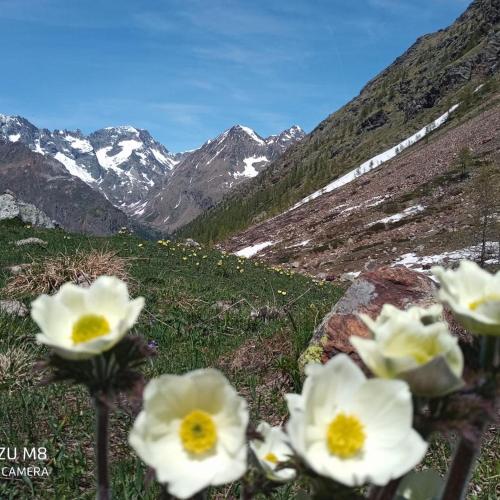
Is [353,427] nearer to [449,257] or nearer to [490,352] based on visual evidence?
[490,352]

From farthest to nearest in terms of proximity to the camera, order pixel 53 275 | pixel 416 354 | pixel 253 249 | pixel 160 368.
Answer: pixel 253 249 < pixel 53 275 < pixel 160 368 < pixel 416 354

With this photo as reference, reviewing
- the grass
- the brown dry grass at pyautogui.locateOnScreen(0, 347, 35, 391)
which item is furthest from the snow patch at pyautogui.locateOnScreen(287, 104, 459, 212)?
the brown dry grass at pyautogui.locateOnScreen(0, 347, 35, 391)

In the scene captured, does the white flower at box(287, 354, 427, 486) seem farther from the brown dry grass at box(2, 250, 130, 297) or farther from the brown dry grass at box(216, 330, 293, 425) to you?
the brown dry grass at box(2, 250, 130, 297)

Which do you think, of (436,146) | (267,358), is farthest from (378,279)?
(436,146)

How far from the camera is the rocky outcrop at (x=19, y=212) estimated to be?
862 inches

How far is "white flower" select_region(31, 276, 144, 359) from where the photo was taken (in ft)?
4.15

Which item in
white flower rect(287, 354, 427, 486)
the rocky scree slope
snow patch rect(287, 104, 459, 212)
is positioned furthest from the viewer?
snow patch rect(287, 104, 459, 212)

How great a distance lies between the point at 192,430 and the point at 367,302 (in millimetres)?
4788

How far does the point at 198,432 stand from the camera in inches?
46.6

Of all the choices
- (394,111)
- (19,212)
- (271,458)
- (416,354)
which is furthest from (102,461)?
(394,111)

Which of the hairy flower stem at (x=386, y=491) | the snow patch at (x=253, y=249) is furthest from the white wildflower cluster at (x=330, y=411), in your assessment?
the snow patch at (x=253, y=249)

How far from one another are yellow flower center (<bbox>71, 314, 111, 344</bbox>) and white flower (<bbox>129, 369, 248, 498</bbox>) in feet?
0.91

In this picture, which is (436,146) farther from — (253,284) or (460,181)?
(253,284)

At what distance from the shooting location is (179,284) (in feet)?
38.7
